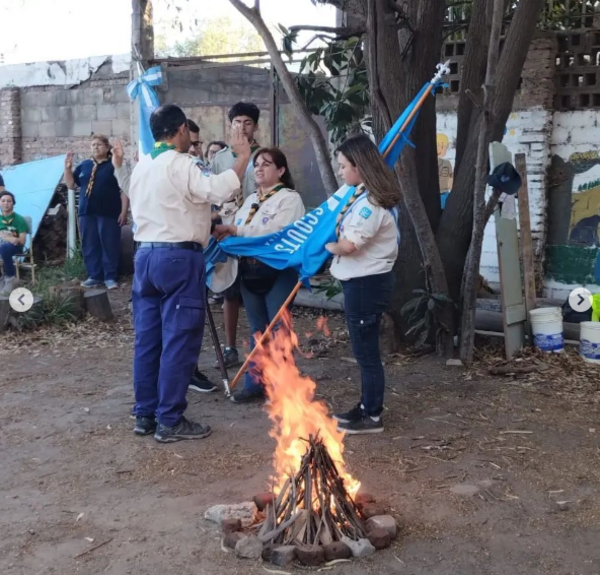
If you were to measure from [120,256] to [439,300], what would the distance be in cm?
589

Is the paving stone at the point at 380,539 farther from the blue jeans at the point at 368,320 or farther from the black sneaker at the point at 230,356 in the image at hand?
the black sneaker at the point at 230,356

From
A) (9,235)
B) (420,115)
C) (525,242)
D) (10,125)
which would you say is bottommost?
(9,235)

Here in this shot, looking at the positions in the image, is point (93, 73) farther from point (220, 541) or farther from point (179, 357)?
point (220, 541)

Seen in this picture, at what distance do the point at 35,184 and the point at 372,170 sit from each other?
32.3ft

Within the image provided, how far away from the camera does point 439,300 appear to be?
6707mm

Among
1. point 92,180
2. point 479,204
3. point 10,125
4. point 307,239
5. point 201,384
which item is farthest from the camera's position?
point 10,125

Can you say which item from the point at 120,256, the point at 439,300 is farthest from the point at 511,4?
the point at 120,256

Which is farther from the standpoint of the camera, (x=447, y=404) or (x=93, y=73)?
(x=93, y=73)

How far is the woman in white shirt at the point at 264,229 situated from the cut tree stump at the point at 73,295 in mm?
3449

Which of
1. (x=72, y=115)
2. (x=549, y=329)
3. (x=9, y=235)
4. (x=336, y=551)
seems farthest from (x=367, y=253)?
(x=72, y=115)

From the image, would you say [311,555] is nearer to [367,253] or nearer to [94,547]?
[94,547]

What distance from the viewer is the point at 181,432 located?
5.12 m

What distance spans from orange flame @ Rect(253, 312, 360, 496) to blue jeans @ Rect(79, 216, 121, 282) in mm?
5403

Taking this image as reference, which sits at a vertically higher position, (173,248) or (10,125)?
(10,125)
